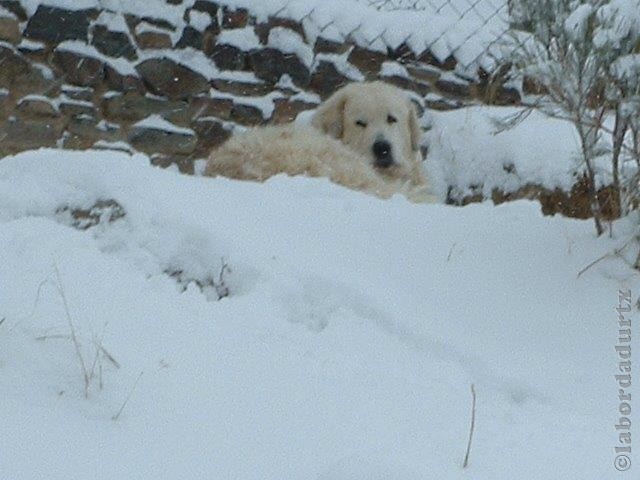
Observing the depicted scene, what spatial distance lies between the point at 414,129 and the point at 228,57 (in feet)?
4.01

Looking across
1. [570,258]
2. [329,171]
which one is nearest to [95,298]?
[570,258]

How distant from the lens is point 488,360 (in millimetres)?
3248

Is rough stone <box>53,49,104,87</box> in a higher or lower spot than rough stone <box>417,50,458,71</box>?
lower

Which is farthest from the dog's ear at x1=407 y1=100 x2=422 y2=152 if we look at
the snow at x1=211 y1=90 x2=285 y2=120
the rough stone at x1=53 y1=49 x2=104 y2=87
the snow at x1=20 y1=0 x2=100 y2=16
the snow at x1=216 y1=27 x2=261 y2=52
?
the snow at x1=20 y1=0 x2=100 y2=16

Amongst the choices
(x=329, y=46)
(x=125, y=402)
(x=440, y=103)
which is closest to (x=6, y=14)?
(x=329, y=46)

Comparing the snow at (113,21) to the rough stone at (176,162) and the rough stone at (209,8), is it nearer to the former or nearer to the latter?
the rough stone at (209,8)

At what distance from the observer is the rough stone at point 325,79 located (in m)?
→ 7.57

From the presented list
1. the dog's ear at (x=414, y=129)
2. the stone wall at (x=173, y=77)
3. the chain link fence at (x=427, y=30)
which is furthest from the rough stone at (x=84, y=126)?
the dog's ear at (x=414, y=129)

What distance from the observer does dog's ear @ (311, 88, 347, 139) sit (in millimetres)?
7066

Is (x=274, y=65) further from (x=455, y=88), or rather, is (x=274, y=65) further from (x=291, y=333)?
(x=291, y=333)

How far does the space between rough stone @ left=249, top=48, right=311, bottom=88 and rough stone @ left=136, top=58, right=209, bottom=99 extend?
1.12 ft

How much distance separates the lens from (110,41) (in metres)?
7.13

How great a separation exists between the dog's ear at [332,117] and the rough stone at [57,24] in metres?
1.45

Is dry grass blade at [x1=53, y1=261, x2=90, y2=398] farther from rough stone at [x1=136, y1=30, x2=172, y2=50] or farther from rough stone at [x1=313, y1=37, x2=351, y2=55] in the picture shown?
rough stone at [x1=313, y1=37, x2=351, y2=55]
